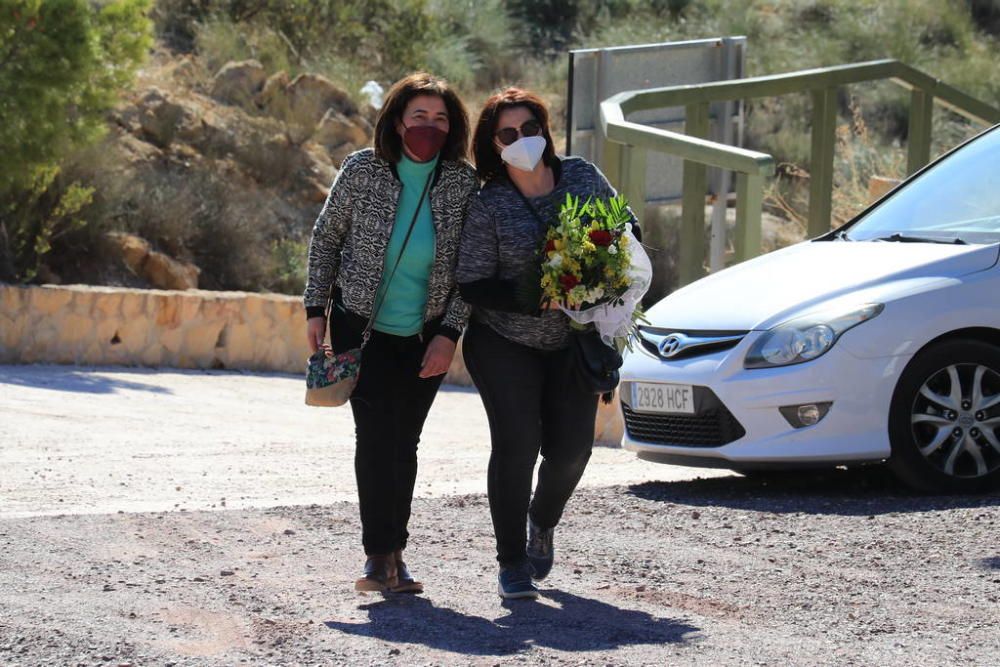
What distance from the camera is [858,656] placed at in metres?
4.78

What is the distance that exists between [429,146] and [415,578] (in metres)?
1.48

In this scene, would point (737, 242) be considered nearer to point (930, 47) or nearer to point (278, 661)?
point (278, 661)

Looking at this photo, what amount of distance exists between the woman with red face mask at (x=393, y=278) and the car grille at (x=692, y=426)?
2194 millimetres

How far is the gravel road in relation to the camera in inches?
192

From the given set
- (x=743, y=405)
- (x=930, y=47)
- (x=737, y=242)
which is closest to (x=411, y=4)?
(x=930, y=47)

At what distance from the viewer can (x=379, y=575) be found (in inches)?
219

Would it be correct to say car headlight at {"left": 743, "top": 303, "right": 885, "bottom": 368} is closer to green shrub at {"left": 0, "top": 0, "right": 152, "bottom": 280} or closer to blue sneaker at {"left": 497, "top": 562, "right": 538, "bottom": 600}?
blue sneaker at {"left": 497, "top": 562, "right": 538, "bottom": 600}

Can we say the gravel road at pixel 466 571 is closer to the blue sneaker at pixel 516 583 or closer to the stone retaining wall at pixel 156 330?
the blue sneaker at pixel 516 583

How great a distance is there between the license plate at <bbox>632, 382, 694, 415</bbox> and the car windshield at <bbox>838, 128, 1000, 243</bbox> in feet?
4.69

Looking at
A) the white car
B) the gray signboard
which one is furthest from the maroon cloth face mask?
the gray signboard

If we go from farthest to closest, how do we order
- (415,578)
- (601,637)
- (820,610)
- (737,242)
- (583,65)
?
(583,65), (737,242), (415,578), (820,610), (601,637)

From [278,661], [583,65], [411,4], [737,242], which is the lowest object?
[278,661]

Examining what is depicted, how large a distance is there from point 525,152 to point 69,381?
5867mm

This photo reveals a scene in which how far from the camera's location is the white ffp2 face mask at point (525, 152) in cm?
548
